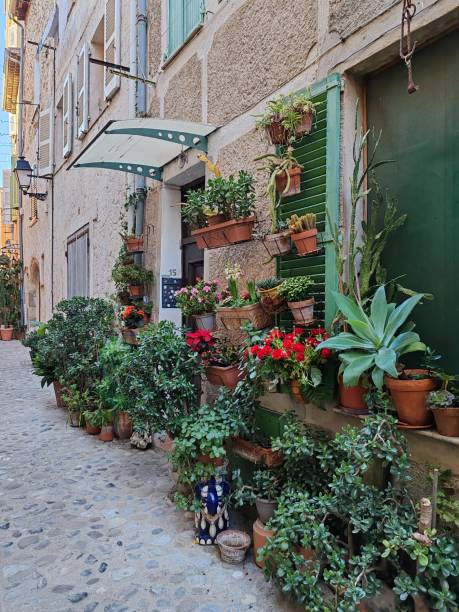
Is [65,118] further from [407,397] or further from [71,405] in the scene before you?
[407,397]

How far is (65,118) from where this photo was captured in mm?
8633

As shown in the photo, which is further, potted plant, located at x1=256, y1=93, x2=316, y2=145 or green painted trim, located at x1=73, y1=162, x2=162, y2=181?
green painted trim, located at x1=73, y1=162, x2=162, y2=181

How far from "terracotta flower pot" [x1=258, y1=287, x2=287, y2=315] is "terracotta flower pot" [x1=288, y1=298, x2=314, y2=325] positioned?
9 cm

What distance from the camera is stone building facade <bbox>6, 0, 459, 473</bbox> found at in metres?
2.35

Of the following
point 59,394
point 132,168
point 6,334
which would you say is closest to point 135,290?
point 132,168

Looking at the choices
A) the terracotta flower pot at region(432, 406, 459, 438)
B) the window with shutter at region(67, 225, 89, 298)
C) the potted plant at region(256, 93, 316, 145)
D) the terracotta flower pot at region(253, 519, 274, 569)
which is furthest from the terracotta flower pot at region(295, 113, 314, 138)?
the window with shutter at region(67, 225, 89, 298)

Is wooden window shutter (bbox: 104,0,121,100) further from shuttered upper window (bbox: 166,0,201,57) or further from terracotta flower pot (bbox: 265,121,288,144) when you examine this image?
terracotta flower pot (bbox: 265,121,288,144)

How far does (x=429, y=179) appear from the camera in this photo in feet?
7.25

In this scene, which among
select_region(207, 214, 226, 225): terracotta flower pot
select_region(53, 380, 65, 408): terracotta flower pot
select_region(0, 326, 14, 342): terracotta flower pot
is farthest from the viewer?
select_region(0, 326, 14, 342): terracotta flower pot

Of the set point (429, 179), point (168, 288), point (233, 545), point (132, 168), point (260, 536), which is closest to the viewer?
point (429, 179)

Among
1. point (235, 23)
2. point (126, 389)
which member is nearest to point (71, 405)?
point (126, 389)

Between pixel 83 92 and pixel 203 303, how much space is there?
218 inches

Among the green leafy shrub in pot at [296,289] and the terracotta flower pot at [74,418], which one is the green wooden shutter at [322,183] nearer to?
the green leafy shrub in pot at [296,289]

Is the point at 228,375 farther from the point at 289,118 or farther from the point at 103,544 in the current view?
the point at 289,118
